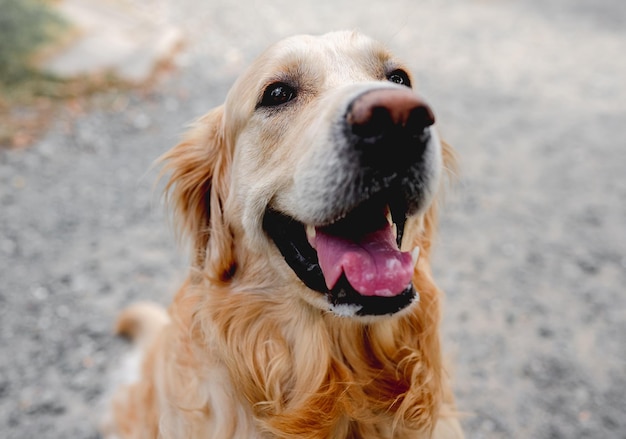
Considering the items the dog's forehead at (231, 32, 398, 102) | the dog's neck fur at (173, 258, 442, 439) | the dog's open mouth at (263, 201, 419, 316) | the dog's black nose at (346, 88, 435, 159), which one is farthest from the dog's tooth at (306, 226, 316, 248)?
the dog's forehead at (231, 32, 398, 102)

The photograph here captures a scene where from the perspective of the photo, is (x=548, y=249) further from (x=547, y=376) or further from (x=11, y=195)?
(x=11, y=195)

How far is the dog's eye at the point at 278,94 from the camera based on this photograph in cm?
227

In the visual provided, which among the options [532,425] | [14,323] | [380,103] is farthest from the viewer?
[14,323]

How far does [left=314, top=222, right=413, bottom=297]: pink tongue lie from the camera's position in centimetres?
189

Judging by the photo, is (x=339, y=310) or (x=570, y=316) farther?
(x=570, y=316)

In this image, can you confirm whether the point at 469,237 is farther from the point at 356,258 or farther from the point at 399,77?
the point at 356,258

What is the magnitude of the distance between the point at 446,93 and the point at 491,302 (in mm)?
3900

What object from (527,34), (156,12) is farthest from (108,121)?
(527,34)

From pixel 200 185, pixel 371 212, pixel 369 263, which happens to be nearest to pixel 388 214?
pixel 371 212

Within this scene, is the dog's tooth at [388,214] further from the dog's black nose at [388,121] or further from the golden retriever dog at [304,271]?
the dog's black nose at [388,121]

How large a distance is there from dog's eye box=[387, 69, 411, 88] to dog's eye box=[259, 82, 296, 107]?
438mm

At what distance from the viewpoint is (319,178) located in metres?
1.89

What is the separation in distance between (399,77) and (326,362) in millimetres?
1237

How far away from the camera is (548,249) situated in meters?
4.64
